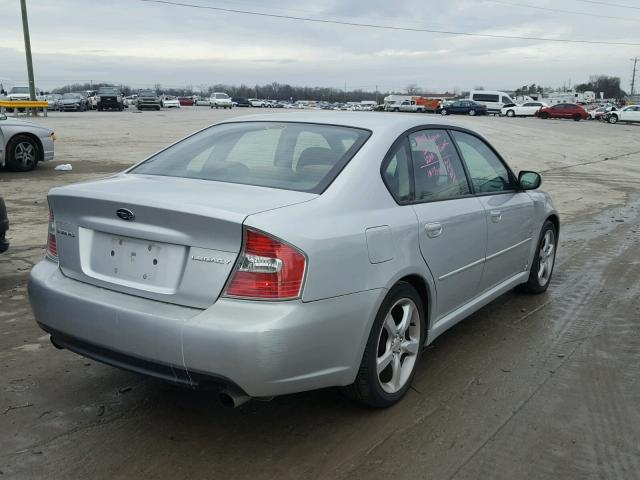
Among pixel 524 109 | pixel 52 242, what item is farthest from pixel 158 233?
pixel 524 109

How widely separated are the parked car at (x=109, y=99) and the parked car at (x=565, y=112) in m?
36.0

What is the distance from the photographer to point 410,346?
142 inches

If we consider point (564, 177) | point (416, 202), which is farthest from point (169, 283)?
point (564, 177)

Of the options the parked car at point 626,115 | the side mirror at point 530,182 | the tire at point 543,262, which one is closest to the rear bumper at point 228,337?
the side mirror at point 530,182

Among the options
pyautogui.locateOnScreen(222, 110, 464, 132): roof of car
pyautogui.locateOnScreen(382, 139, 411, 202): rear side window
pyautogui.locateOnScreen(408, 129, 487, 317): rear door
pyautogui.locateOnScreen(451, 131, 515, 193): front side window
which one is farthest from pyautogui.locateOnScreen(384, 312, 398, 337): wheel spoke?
pyautogui.locateOnScreen(451, 131, 515, 193): front side window

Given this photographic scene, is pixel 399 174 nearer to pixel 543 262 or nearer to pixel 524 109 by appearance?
pixel 543 262

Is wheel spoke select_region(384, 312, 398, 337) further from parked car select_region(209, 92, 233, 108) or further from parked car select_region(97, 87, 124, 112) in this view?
parked car select_region(209, 92, 233, 108)

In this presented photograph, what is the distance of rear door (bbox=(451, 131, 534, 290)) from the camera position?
4.42 metres

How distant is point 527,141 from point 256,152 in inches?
1004

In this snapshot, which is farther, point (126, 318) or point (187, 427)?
point (187, 427)

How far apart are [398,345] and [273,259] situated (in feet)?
3.69

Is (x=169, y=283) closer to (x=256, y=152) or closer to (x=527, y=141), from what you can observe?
(x=256, y=152)

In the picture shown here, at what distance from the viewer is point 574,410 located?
351 cm

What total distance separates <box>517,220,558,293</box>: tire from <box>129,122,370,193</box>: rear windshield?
259cm
